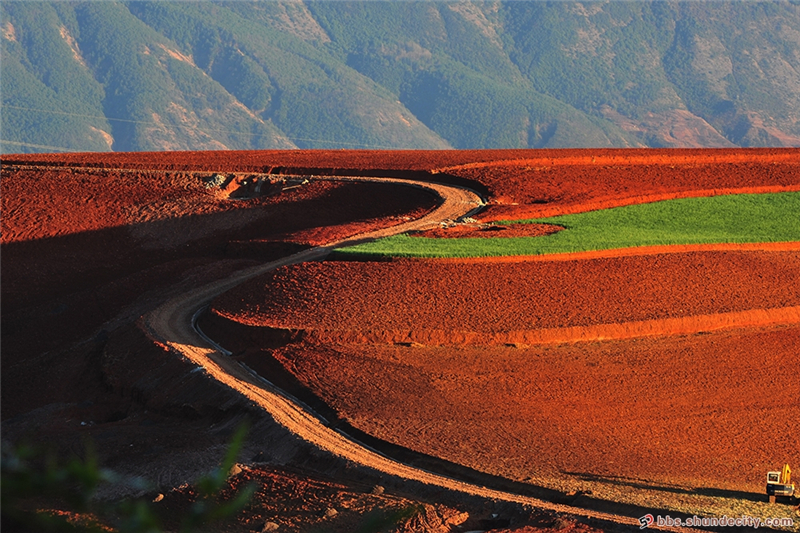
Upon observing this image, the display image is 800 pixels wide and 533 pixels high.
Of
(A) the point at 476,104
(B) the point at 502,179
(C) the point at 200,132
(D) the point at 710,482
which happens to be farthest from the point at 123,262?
(A) the point at 476,104

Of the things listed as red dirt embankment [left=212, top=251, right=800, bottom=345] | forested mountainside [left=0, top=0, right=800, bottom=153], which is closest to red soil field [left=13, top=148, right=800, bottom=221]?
red dirt embankment [left=212, top=251, right=800, bottom=345]

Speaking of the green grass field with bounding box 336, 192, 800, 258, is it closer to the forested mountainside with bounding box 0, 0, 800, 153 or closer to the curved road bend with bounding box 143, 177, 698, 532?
the curved road bend with bounding box 143, 177, 698, 532

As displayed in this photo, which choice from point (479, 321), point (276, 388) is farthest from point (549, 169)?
point (276, 388)

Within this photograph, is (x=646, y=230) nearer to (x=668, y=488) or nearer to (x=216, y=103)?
(x=668, y=488)

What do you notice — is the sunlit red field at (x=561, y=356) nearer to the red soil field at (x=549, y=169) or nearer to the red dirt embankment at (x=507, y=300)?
the red dirt embankment at (x=507, y=300)

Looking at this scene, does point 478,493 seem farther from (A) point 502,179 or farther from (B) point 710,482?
(A) point 502,179
